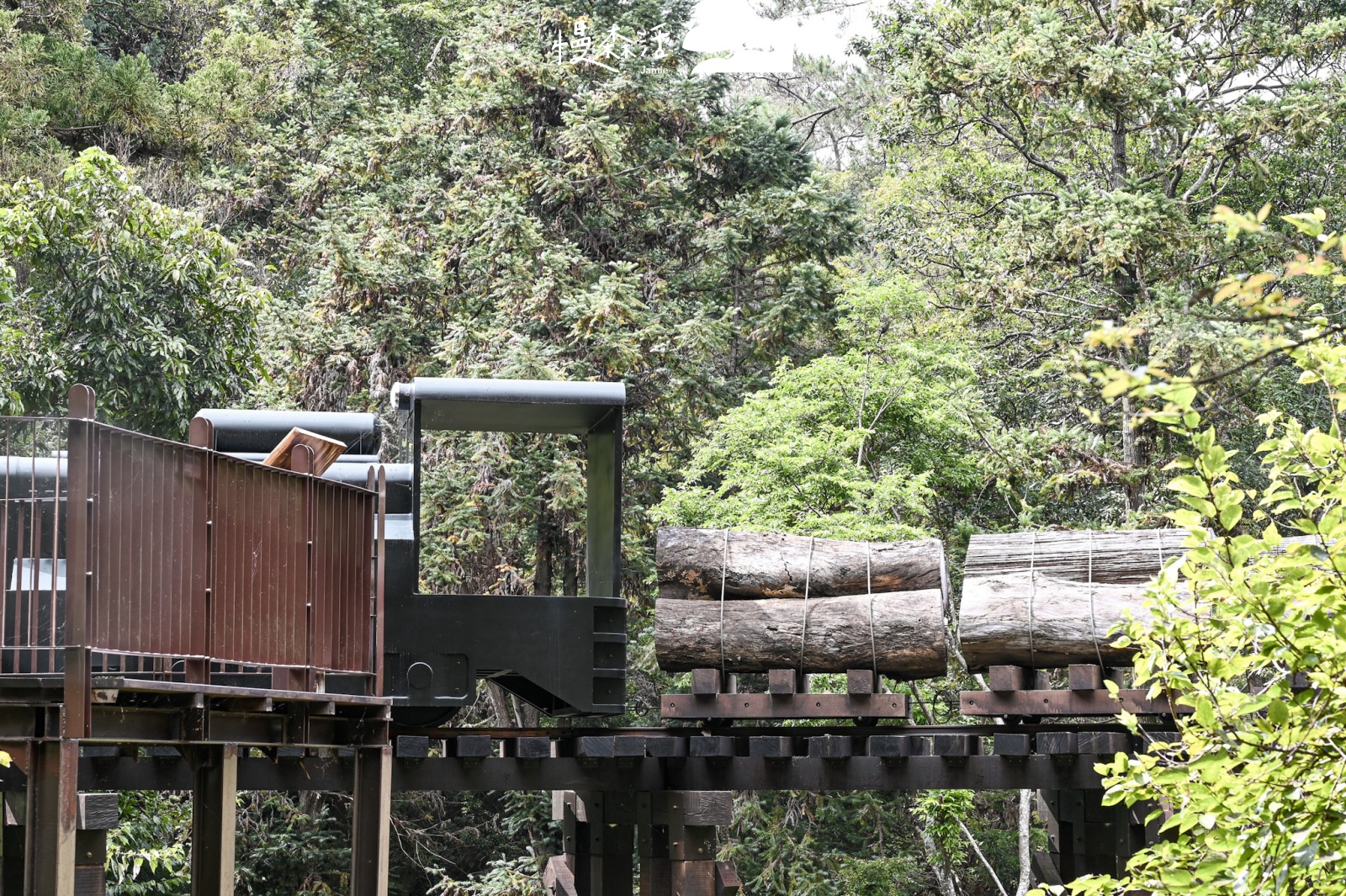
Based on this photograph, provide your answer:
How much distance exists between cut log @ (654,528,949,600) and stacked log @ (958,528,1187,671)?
1.13ft

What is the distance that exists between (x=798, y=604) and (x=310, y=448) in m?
3.54

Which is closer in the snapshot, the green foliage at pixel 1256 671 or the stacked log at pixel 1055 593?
the green foliage at pixel 1256 671

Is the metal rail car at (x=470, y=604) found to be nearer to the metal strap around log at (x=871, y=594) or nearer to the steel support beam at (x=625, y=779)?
the steel support beam at (x=625, y=779)

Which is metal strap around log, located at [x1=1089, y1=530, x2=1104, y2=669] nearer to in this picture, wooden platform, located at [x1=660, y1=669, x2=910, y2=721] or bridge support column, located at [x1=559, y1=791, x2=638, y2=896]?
wooden platform, located at [x1=660, y1=669, x2=910, y2=721]

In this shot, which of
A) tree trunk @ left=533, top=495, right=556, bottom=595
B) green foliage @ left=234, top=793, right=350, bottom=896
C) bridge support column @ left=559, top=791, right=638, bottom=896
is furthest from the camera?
tree trunk @ left=533, top=495, right=556, bottom=595

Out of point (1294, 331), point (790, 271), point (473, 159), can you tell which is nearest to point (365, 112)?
point (473, 159)

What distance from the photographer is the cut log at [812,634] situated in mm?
8844

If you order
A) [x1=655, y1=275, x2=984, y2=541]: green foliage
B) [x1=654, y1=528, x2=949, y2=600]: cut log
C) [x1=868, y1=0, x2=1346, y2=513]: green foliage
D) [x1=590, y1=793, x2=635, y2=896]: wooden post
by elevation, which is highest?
[x1=868, y1=0, x2=1346, y2=513]: green foliage

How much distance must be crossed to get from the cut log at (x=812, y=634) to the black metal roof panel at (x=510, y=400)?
1.37 meters

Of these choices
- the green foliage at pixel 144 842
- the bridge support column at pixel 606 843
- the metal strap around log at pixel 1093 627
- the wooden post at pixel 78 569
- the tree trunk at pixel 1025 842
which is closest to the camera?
the wooden post at pixel 78 569

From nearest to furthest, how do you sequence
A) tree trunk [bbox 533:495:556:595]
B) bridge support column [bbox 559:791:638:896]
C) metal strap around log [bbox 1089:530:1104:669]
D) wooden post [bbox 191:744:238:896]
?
wooden post [bbox 191:744:238:896], metal strap around log [bbox 1089:530:1104:669], bridge support column [bbox 559:791:638:896], tree trunk [bbox 533:495:556:595]

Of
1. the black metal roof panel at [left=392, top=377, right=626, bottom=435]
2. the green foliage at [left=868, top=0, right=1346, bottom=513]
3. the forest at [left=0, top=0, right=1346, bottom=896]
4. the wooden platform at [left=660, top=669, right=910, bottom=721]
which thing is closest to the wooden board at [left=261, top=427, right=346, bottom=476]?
the black metal roof panel at [left=392, top=377, right=626, bottom=435]

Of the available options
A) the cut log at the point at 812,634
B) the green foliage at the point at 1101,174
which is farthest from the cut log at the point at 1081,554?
the green foliage at the point at 1101,174

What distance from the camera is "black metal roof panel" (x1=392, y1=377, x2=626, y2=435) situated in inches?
355
